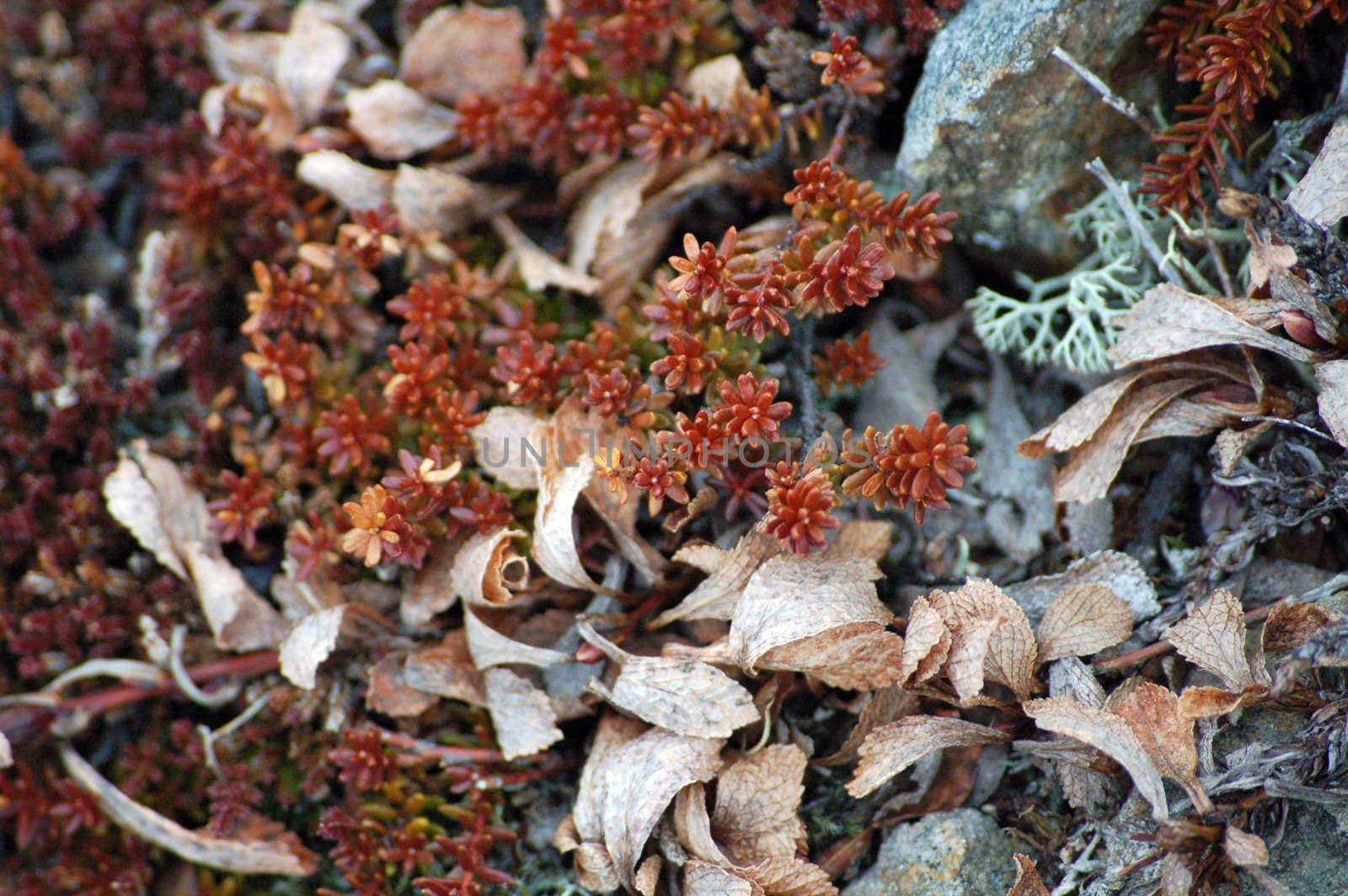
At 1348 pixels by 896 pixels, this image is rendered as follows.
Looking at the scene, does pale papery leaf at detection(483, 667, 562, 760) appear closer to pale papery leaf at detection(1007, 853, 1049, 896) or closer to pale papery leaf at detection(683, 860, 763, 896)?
pale papery leaf at detection(683, 860, 763, 896)

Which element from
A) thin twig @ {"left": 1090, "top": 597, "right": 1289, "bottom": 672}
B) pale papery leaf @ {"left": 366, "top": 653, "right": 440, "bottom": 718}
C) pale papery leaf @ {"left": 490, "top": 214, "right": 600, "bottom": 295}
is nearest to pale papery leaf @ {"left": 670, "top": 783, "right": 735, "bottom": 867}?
pale papery leaf @ {"left": 366, "top": 653, "right": 440, "bottom": 718}

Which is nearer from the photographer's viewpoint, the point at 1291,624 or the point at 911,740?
the point at 1291,624

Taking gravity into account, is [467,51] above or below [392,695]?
above

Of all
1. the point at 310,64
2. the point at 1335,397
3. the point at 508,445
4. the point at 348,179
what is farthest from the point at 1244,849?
the point at 310,64

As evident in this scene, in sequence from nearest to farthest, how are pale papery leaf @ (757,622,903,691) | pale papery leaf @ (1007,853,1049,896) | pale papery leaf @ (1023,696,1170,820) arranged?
pale papery leaf @ (1023,696,1170,820), pale papery leaf @ (1007,853,1049,896), pale papery leaf @ (757,622,903,691)

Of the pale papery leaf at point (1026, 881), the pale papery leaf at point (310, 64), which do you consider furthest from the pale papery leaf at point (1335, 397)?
the pale papery leaf at point (310, 64)

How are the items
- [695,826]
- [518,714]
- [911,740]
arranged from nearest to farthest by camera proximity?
[911,740] < [695,826] < [518,714]

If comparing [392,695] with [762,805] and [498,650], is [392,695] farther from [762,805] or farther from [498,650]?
[762,805]
